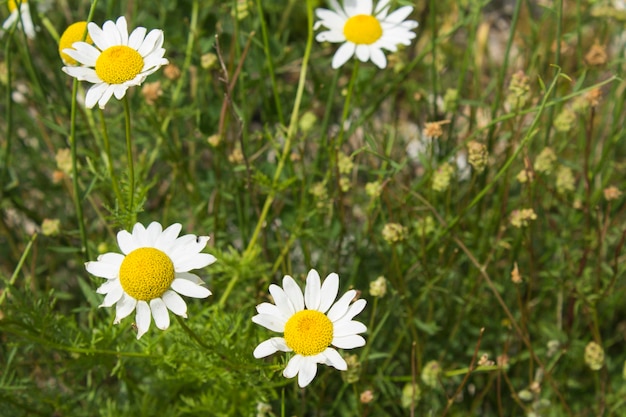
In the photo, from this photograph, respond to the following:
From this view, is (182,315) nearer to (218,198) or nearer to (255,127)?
(218,198)

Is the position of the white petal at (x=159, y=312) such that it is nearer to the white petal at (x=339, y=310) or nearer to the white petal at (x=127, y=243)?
the white petal at (x=127, y=243)

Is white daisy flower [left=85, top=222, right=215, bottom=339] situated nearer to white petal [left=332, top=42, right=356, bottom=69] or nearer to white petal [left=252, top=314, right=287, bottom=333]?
white petal [left=252, top=314, right=287, bottom=333]

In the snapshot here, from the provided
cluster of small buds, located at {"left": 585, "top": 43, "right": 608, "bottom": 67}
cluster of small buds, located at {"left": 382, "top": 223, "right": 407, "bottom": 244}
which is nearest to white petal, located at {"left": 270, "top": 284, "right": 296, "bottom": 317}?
cluster of small buds, located at {"left": 382, "top": 223, "right": 407, "bottom": 244}

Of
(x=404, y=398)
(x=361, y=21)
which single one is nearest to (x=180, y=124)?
(x=361, y=21)

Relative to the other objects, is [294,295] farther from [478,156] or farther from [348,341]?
[478,156]

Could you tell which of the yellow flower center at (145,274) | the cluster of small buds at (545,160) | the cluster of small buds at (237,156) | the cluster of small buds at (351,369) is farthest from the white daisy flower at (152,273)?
the cluster of small buds at (545,160)
